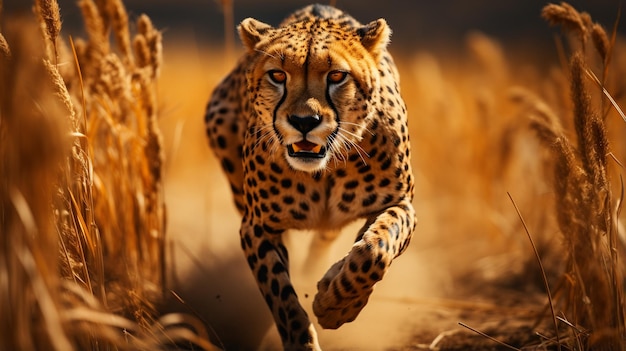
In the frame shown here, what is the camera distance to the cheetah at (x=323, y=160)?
315 cm

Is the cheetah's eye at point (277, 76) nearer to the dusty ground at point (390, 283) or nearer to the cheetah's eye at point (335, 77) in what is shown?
the cheetah's eye at point (335, 77)

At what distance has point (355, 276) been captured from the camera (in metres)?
3.05

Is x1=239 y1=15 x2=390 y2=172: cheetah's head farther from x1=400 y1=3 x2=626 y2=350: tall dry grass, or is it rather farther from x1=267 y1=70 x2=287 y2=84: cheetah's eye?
x1=400 y1=3 x2=626 y2=350: tall dry grass

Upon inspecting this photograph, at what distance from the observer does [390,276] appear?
19.1ft

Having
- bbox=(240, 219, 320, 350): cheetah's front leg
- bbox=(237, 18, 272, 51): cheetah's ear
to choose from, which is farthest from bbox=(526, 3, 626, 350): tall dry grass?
bbox=(237, 18, 272, 51): cheetah's ear

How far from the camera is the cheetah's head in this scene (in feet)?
10.5

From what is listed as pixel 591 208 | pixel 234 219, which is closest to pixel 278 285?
pixel 591 208

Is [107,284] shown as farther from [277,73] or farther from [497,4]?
[497,4]

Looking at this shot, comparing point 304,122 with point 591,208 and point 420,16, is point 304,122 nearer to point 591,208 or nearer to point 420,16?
point 591,208

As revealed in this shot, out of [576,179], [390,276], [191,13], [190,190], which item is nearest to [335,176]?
[576,179]

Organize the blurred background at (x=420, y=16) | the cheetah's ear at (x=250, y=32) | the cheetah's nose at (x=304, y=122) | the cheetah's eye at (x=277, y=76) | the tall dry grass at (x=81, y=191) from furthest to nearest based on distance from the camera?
the blurred background at (x=420, y=16), the cheetah's ear at (x=250, y=32), the cheetah's eye at (x=277, y=76), the cheetah's nose at (x=304, y=122), the tall dry grass at (x=81, y=191)

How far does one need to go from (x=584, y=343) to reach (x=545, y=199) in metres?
2.25

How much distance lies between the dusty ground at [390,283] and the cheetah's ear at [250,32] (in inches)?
40.8

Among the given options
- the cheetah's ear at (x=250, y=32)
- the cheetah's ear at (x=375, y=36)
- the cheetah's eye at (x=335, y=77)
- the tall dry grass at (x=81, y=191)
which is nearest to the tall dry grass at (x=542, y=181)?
the cheetah's ear at (x=375, y=36)
